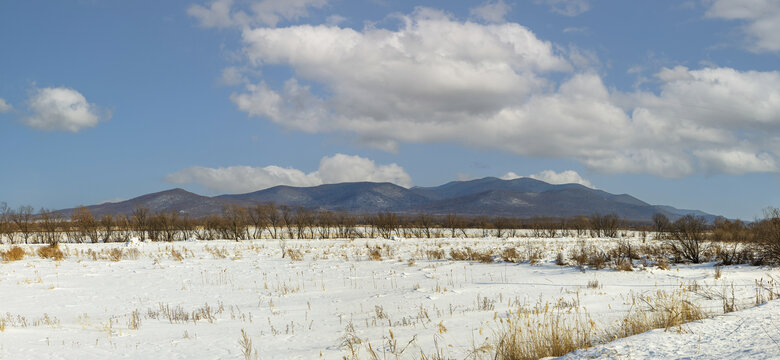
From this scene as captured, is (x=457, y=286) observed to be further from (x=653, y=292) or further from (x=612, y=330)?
(x=612, y=330)

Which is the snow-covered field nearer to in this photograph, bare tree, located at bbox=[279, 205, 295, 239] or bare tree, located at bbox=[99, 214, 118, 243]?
bare tree, located at bbox=[99, 214, 118, 243]

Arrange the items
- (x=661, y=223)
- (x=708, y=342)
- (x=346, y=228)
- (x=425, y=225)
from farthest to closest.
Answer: (x=425, y=225) < (x=346, y=228) < (x=661, y=223) < (x=708, y=342)

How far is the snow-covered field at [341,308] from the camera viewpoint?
6417 millimetres

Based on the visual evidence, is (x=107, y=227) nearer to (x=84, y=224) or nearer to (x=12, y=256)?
(x=84, y=224)

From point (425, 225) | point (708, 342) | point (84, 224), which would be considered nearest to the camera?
point (708, 342)

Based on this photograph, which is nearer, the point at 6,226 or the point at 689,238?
the point at 689,238

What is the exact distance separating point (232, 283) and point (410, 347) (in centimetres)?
1123

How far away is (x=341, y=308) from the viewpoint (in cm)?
1074

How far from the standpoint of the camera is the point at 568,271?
49.4 feet

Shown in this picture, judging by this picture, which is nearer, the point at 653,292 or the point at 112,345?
the point at 112,345

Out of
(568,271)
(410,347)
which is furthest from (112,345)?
(568,271)

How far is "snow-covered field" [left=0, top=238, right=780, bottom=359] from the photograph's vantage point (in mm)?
6417

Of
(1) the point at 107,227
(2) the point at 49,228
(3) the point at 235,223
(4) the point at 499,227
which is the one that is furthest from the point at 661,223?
(2) the point at 49,228

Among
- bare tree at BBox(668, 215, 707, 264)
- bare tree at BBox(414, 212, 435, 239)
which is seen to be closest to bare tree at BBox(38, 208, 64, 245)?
bare tree at BBox(414, 212, 435, 239)
